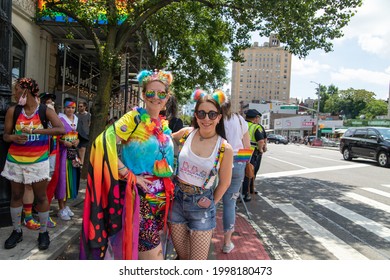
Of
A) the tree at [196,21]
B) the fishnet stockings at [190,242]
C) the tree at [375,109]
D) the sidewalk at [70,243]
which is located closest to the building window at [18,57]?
the tree at [196,21]

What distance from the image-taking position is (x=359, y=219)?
6.07 meters

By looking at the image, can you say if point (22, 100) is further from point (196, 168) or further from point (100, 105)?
point (100, 105)

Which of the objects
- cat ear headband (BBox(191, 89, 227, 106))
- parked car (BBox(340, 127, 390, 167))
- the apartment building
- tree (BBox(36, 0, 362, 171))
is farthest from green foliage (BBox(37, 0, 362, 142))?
the apartment building

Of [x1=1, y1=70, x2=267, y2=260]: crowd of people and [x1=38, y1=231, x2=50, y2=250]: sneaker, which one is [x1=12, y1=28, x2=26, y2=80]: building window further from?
[x1=1, y1=70, x2=267, y2=260]: crowd of people

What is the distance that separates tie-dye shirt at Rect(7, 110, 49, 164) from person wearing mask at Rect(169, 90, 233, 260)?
75.1 inches

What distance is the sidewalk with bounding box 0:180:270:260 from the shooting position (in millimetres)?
3656

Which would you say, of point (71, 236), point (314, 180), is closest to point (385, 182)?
point (314, 180)

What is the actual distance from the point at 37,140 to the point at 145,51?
12.9m

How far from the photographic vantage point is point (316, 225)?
18.5 feet

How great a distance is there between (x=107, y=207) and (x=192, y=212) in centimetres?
66

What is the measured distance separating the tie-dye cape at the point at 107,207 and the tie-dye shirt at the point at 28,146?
1.73 metres

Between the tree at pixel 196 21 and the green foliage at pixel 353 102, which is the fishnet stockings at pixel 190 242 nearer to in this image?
the tree at pixel 196 21

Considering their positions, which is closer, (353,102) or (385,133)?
(385,133)

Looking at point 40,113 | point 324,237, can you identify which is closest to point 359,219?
point 324,237
